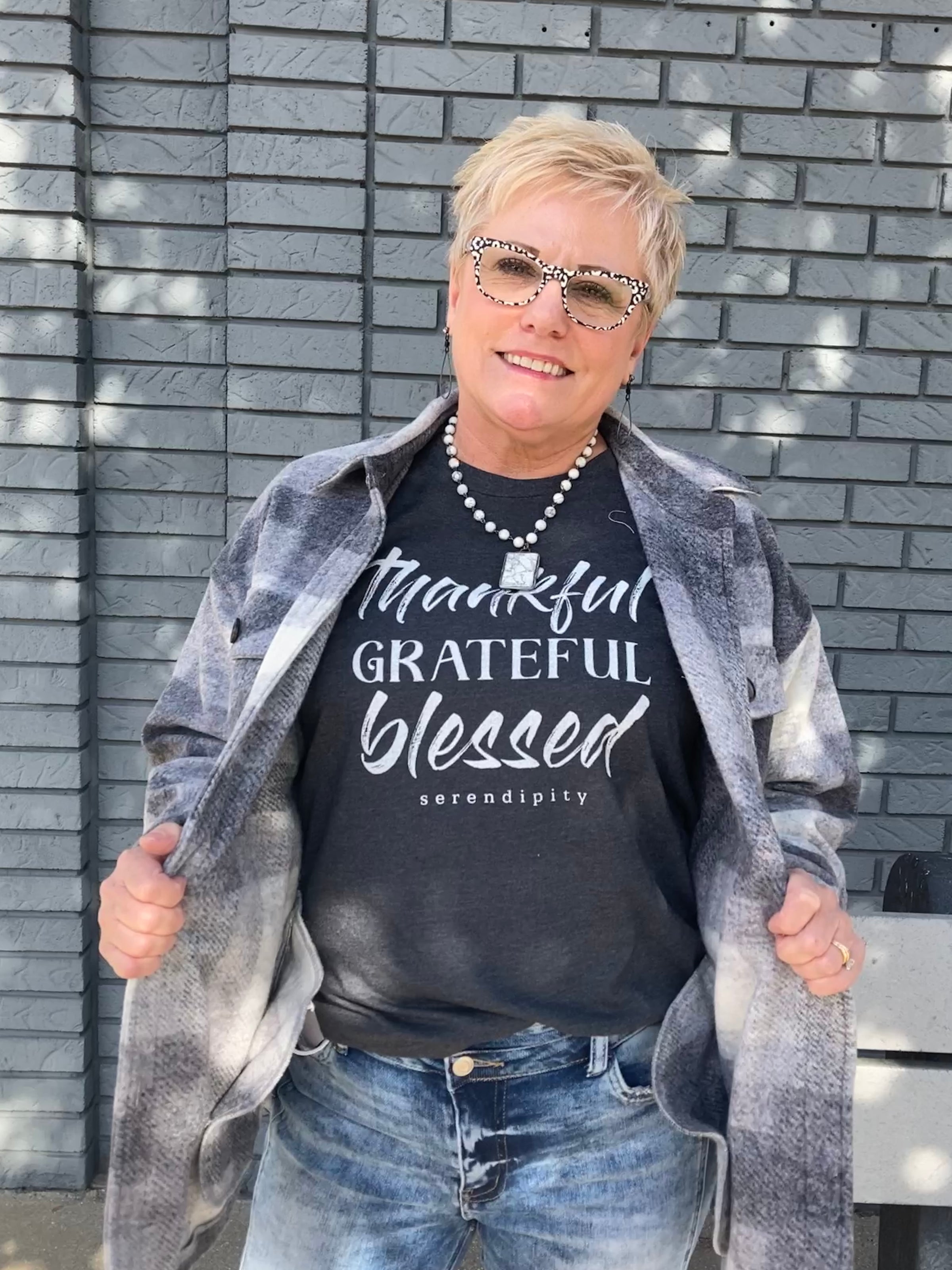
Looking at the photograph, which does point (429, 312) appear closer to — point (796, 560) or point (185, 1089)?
point (796, 560)

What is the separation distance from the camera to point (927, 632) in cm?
297

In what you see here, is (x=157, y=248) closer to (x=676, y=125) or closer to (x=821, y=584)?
(x=676, y=125)

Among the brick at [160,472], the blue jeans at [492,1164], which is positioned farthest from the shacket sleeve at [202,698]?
the brick at [160,472]

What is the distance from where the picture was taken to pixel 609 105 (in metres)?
2.75

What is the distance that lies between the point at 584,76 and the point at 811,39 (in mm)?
565

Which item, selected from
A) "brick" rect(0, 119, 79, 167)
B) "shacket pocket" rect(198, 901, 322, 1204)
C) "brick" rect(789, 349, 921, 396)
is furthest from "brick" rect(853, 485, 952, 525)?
"brick" rect(0, 119, 79, 167)

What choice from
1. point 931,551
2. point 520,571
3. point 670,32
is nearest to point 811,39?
point 670,32

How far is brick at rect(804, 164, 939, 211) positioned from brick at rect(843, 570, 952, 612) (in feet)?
3.08

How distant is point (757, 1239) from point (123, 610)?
7.08 feet

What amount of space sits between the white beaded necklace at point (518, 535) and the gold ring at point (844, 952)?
0.57 meters

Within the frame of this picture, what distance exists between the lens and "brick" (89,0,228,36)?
2.73 m

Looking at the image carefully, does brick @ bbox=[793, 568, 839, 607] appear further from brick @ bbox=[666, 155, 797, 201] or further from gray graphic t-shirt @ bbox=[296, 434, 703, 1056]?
gray graphic t-shirt @ bbox=[296, 434, 703, 1056]

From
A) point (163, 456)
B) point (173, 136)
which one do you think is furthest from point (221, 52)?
point (163, 456)

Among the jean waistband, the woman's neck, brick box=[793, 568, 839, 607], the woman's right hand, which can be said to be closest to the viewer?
the woman's right hand
